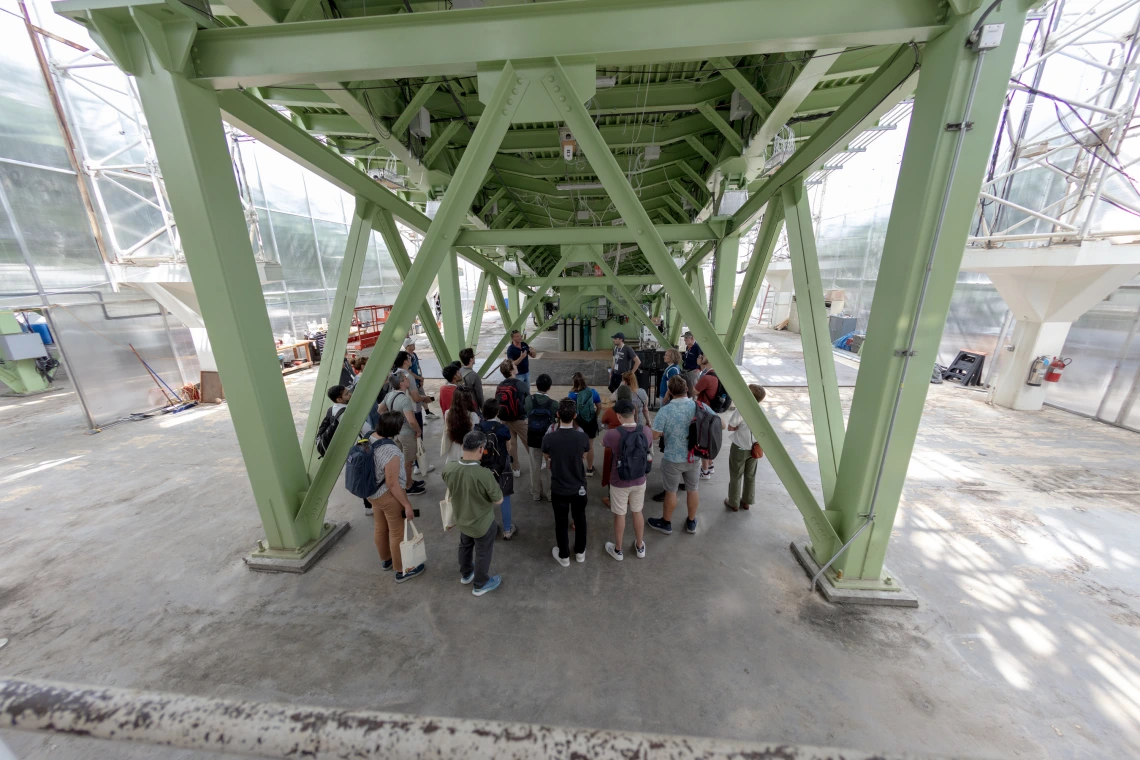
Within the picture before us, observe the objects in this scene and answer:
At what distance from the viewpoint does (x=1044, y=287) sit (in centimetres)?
843

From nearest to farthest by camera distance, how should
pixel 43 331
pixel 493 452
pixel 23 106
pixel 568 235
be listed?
pixel 493 452 < pixel 568 235 < pixel 23 106 < pixel 43 331

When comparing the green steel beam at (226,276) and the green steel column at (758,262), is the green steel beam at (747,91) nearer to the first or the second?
the green steel column at (758,262)

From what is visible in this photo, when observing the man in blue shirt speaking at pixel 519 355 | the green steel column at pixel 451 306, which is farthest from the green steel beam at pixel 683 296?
the green steel column at pixel 451 306

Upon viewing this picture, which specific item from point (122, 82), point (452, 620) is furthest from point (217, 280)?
point (122, 82)

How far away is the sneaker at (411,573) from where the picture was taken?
3.89 metres

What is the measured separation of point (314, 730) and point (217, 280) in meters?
3.79

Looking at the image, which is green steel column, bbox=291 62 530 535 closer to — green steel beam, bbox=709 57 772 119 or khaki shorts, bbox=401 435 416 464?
khaki shorts, bbox=401 435 416 464

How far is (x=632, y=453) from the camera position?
3.76 m

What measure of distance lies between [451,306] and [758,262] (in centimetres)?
589

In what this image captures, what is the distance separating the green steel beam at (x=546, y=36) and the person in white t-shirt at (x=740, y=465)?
9.99ft

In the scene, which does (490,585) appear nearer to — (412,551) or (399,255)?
(412,551)

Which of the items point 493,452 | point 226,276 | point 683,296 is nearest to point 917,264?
point 683,296

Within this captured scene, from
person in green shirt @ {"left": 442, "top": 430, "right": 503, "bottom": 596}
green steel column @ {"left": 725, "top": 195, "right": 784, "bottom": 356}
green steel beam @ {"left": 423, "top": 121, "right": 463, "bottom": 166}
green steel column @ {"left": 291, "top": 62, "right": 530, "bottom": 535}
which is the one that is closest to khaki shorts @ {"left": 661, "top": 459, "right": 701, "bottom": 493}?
person in green shirt @ {"left": 442, "top": 430, "right": 503, "bottom": 596}

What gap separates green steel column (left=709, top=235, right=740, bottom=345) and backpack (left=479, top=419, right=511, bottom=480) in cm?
541
